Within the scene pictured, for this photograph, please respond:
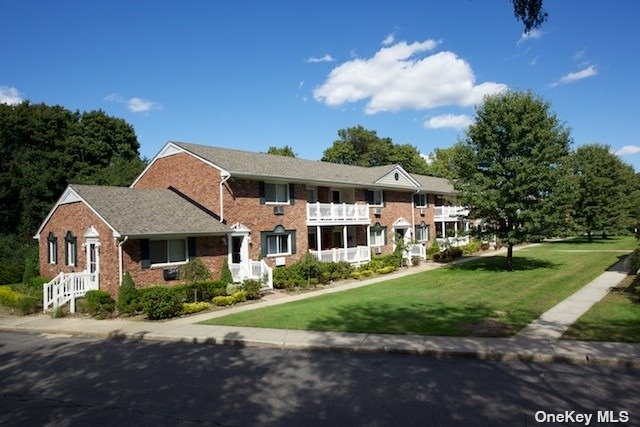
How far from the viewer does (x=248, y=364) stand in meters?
9.91

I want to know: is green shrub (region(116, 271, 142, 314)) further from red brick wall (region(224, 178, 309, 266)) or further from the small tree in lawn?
the small tree in lawn

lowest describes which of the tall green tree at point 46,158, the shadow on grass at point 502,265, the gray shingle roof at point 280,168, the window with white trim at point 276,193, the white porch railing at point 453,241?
the shadow on grass at point 502,265

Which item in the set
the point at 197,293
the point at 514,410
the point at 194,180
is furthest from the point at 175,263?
the point at 514,410

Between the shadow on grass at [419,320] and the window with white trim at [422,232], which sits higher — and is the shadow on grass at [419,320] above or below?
below

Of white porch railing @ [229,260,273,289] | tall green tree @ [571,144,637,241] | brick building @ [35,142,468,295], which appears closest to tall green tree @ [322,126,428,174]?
tall green tree @ [571,144,637,241]

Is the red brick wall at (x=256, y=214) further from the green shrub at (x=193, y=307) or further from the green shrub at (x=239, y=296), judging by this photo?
the green shrub at (x=193, y=307)

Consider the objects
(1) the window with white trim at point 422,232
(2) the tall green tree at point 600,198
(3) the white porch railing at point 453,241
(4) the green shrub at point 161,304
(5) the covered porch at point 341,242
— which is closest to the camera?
(4) the green shrub at point 161,304

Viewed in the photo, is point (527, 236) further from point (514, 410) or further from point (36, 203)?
point (36, 203)

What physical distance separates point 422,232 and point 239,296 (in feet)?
73.9

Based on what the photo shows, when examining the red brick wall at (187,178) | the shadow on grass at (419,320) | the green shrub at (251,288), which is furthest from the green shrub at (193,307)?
the red brick wall at (187,178)

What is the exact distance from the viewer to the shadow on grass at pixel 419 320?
11766 mm

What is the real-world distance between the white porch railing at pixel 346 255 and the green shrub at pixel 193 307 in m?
9.62

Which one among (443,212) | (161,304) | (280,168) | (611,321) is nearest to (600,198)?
(443,212)

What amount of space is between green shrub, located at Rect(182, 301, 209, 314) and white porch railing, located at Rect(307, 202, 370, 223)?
10.6m
